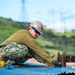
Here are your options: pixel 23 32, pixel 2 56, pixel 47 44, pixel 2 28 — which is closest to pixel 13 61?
pixel 2 56

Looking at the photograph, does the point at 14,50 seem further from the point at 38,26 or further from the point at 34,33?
the point at 38,26

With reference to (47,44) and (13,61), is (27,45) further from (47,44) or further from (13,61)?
(47,44)

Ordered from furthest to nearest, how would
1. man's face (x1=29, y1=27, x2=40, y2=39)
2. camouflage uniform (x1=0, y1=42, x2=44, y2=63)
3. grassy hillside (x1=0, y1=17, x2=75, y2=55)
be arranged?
grassy hillside (x1=0, y1=17, x2=75, y2=55), man's face (x1=29, y1=27, x2=40, y2=39), camouflage uniform (x1=0, y1=42, x2=44, y2=63)

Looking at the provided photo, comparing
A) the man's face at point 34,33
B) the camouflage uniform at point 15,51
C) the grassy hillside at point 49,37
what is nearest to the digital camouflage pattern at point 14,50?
the camouflage uniform at point 15,51

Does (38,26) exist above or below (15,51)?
above

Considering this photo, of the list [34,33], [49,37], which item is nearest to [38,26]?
[34,33]

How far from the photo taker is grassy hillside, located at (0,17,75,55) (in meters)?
20.9

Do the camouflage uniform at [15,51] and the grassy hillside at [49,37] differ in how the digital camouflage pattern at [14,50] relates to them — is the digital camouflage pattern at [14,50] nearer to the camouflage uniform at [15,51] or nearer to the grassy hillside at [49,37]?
the camouflage uniform at [15,51]

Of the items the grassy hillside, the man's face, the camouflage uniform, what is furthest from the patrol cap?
the grassy hillside

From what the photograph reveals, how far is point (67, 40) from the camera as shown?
22.2 metres

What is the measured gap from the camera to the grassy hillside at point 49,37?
68.7ft

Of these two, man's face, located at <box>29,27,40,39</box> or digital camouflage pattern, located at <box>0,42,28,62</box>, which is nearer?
digital camouflage pattern, located at <box>0,42,28,62</box>

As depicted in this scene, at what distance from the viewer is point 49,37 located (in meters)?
23.4

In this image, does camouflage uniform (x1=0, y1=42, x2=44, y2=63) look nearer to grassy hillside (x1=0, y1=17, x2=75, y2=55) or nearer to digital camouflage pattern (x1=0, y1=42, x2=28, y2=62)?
digital camouflage pattern (x1=0, y1=42, x2=28, y2=62)
